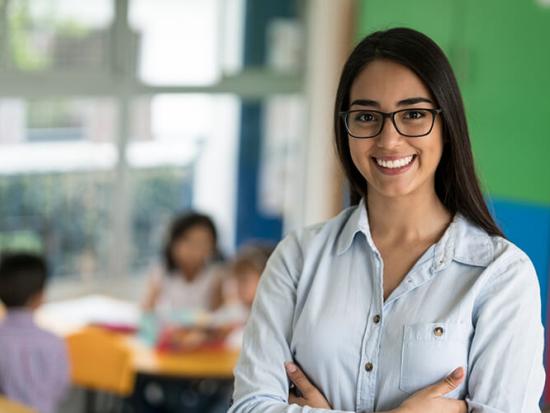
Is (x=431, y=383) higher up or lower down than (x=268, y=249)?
higher up

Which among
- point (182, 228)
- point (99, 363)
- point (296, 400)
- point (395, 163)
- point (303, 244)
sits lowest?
point (99, 363)

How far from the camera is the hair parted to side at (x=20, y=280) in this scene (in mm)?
4215

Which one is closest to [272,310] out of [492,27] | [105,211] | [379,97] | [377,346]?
[377,346]

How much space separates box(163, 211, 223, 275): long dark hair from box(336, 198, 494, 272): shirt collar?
315 centimetres

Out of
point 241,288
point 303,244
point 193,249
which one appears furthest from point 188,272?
point 303,244

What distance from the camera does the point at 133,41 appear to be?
5.68 meters

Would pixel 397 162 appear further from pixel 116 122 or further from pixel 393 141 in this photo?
pixel 116 122

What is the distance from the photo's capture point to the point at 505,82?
4.98 m

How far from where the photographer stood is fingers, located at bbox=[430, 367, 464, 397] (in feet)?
5.46

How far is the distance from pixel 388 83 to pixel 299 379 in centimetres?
51

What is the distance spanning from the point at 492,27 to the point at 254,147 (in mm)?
1864

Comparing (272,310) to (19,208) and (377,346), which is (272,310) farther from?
(19,208)

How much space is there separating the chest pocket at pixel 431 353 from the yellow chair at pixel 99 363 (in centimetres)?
282

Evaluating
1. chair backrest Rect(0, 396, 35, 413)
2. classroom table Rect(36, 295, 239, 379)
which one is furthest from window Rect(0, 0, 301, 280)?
chair backrest Rect(0, 396, 35, 413)
